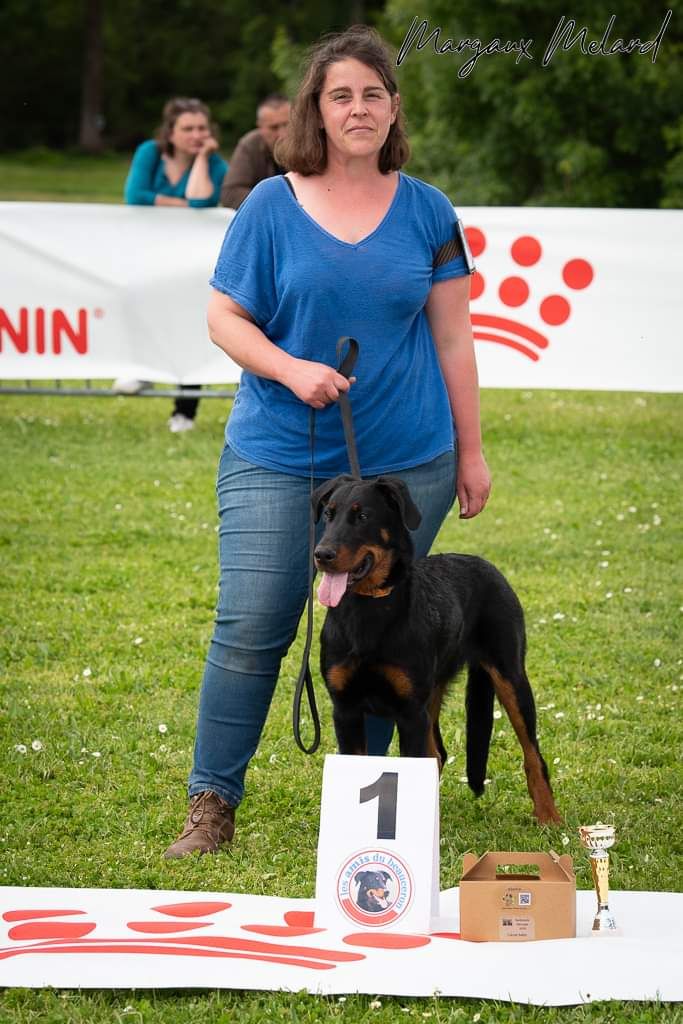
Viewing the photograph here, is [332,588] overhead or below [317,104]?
below

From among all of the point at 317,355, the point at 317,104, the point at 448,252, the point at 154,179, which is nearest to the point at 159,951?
the point at 317,355

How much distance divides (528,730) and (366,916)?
102 cm

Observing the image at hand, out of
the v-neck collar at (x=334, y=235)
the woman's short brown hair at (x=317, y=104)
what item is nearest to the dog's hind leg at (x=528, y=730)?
the v-neck collar at (x=334, y=235)

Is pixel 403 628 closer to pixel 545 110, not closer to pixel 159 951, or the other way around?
pixel 159 951

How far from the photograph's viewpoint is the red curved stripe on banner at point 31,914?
346cm

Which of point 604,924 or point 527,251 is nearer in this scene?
point 604,924

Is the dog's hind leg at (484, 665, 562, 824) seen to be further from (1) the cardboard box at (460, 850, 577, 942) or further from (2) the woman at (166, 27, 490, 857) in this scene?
(1) the cardboard box at (460, 850, 577, 942)

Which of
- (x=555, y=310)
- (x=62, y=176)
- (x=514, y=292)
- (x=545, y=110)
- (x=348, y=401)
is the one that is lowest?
(x=348, y=401)

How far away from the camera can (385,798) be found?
342 centimetres

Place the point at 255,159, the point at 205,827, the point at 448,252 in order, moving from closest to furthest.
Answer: the point at 448,252
the point at 205,827
the point at 255,159

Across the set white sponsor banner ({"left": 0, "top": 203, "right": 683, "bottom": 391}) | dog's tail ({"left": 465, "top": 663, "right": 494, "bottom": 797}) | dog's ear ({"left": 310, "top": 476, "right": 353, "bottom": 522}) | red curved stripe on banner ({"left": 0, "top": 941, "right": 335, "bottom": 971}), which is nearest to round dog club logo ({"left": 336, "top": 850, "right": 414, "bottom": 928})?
red curved stripe on banner ({"left": 0, "top": 941, "right": 335, "bottom": 971})

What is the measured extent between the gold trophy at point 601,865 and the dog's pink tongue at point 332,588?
2.61ft

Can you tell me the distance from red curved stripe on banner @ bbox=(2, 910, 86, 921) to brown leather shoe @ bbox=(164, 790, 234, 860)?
19.3 inches

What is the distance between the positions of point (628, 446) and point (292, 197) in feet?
21.5
